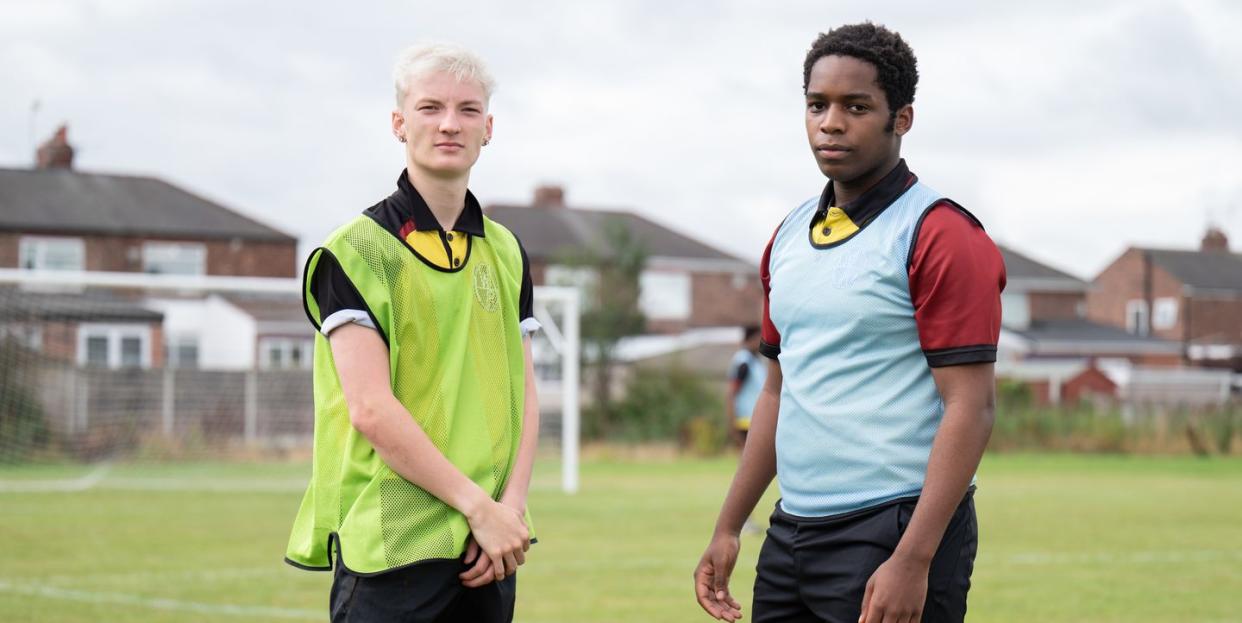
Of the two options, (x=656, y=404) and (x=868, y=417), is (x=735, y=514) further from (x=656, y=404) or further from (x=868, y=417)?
(x=656, y=404)

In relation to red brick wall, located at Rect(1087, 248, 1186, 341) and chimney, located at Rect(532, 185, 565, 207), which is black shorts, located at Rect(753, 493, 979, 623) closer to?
chimney, located at Rect(532, 185, 565, 207)

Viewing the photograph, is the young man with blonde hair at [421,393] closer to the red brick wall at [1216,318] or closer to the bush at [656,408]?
the bush at [656,408]

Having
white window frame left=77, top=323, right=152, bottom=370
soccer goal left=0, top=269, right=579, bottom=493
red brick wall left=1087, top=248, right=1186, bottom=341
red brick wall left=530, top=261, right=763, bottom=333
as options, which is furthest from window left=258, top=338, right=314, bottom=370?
red brick wall left=1087, top=248, right=1186, bottom=341

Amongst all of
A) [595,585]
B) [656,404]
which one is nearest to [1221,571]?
[595,585]

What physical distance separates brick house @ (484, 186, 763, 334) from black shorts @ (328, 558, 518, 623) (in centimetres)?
5299

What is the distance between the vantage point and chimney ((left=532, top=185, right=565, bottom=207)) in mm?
61625

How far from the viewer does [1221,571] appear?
11.6m

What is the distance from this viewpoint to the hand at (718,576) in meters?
3.91

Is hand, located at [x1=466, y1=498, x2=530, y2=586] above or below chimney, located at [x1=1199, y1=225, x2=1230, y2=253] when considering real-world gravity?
below

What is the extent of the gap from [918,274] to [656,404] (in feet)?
115

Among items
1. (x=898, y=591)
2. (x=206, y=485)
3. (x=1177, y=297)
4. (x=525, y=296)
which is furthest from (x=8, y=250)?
(x=1177, y=297)

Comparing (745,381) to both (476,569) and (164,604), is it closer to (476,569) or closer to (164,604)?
(164,604)

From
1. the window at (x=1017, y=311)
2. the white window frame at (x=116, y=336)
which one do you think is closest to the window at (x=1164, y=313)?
the window at (x=1017, y=311)

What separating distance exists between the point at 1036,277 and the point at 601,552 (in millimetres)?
56324
